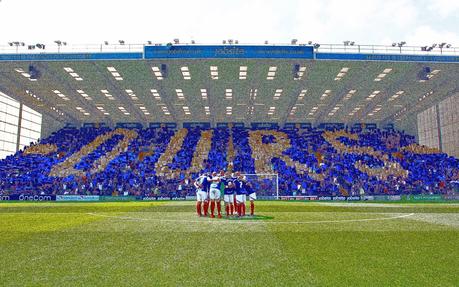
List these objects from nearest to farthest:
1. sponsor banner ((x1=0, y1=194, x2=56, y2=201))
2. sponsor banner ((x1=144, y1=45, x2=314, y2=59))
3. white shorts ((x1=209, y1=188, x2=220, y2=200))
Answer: white shorts ((x1=209, y1=188, x2=220, y2=200)), sponsor banner ((x1=144, y1=45, x2=314, y2=59)), sponsor banner ((x1=0, y1=194, x2=56, y2=201))

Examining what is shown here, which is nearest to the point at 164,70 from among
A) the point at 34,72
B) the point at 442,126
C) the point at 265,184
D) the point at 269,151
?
the point at 34,72

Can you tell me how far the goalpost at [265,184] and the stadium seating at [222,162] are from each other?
0.32 meters

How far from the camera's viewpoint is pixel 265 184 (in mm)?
39875

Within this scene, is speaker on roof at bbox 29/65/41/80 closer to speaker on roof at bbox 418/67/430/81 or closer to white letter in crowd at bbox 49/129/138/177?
white letter in crowd at bbox 49/129/138/177

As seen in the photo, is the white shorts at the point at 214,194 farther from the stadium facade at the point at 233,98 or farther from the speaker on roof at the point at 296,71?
the speaker on roof at the point at 296,71

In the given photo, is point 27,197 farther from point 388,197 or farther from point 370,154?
point 370,154

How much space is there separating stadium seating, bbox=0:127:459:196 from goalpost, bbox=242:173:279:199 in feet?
1.04

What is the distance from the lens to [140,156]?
47344mm

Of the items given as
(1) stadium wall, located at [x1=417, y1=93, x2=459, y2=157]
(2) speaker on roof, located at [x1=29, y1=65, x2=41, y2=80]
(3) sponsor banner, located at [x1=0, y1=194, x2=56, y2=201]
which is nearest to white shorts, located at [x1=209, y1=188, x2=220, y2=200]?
(3) sponsor banner, located at [x1=0, y1=194, x2=56, y2=201]

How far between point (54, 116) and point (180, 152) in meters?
21.3

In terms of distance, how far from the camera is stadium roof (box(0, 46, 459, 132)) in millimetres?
35094

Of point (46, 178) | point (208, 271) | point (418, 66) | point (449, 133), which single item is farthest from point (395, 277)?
point (449, 133)

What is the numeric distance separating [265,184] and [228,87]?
36.8 feet

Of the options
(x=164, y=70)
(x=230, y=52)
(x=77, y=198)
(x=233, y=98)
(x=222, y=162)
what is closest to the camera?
(x=230, y=52)
